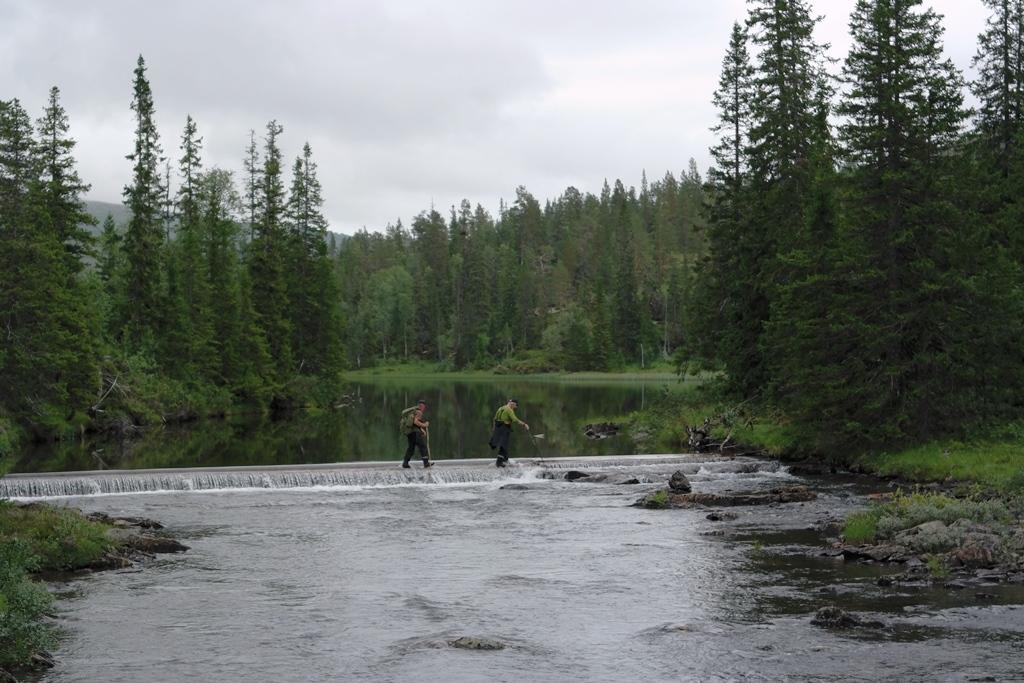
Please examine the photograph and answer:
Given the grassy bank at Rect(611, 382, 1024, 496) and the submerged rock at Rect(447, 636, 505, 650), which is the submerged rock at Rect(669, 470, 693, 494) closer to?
the grassy bank at Rect(611, 382, 1024, 496)

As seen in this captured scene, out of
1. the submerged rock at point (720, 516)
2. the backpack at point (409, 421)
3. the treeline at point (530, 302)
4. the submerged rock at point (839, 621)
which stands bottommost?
the submerged rock at point (839, 621)

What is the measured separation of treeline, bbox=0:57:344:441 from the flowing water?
1920 centimetres

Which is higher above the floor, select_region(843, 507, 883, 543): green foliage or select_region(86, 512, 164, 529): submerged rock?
select_region(86, 512, 164, 529): submerged rock

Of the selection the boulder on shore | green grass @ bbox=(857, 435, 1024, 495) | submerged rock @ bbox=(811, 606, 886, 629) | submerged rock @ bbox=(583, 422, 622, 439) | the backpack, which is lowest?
submerged rock @ bbox=(811, 606, 886, 629)

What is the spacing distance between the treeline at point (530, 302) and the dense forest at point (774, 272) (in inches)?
2554

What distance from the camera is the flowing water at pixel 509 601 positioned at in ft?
45.7

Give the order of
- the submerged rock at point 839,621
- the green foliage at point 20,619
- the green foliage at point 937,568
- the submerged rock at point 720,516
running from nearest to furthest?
the green foliage at point 20,619
the submerged rock at point 839,621
the green foliage at point 937,568
the submerged rock at point 720,516

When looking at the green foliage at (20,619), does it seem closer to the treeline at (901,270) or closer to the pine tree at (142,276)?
the treeline at (901,270)

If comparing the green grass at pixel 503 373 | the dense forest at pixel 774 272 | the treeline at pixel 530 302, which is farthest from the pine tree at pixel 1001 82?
the treeline at pixel 530 302

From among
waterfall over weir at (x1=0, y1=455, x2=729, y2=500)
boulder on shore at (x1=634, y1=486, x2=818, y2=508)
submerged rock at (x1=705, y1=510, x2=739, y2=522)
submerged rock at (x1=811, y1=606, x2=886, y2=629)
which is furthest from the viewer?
waterfall over weir at (x1=0, y1=455, x2=729, y2=500)

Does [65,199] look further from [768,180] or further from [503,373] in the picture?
[503,373]

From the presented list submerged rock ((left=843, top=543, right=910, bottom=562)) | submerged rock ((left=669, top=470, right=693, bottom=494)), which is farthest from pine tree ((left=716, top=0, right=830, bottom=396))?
submerged rock ((left=843, top=543, right=910, bottom=562))

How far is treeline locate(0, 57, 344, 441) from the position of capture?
1857 inches

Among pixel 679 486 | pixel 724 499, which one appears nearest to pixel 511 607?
pixel 724 499
